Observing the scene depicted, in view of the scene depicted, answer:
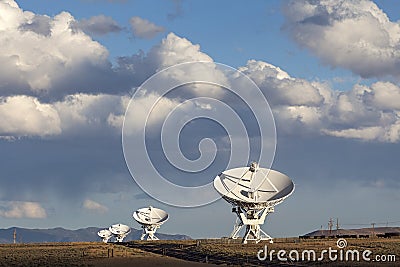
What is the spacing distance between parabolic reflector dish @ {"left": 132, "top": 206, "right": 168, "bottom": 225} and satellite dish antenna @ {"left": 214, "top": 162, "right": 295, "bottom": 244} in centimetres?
5162

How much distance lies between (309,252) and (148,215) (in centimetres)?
7408

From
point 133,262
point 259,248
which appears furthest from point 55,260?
point 259,248

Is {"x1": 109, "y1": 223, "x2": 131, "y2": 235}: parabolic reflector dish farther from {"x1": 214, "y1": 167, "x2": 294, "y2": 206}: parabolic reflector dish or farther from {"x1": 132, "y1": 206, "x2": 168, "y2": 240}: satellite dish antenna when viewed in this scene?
{"x1": 214, "y1": 167, "x2": 294, "y2": 206}: parabolic reflector dish

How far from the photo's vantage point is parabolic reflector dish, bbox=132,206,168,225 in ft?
577

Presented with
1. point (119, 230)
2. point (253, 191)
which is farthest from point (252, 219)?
point (119, 230)

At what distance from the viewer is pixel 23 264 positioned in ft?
311

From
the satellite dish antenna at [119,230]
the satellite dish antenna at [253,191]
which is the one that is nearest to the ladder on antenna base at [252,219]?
the satellite dish antenna at [253,191]

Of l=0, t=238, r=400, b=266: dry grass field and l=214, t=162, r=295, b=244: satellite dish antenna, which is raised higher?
l=214, t=162, r=295, b=244: satellite dish antenna

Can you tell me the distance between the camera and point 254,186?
12400 centimetres

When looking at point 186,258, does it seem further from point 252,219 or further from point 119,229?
point 119,229

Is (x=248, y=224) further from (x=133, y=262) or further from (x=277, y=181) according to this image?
(x=133, y=262)

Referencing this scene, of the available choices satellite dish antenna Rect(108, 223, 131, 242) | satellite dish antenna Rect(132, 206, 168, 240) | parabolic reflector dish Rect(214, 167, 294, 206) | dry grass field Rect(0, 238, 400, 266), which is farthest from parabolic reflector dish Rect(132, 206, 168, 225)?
parabolic reflector dish Rect(214, 167, 294, 206)

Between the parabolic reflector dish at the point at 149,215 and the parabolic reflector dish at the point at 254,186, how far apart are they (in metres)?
53.7

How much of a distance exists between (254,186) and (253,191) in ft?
3.96
